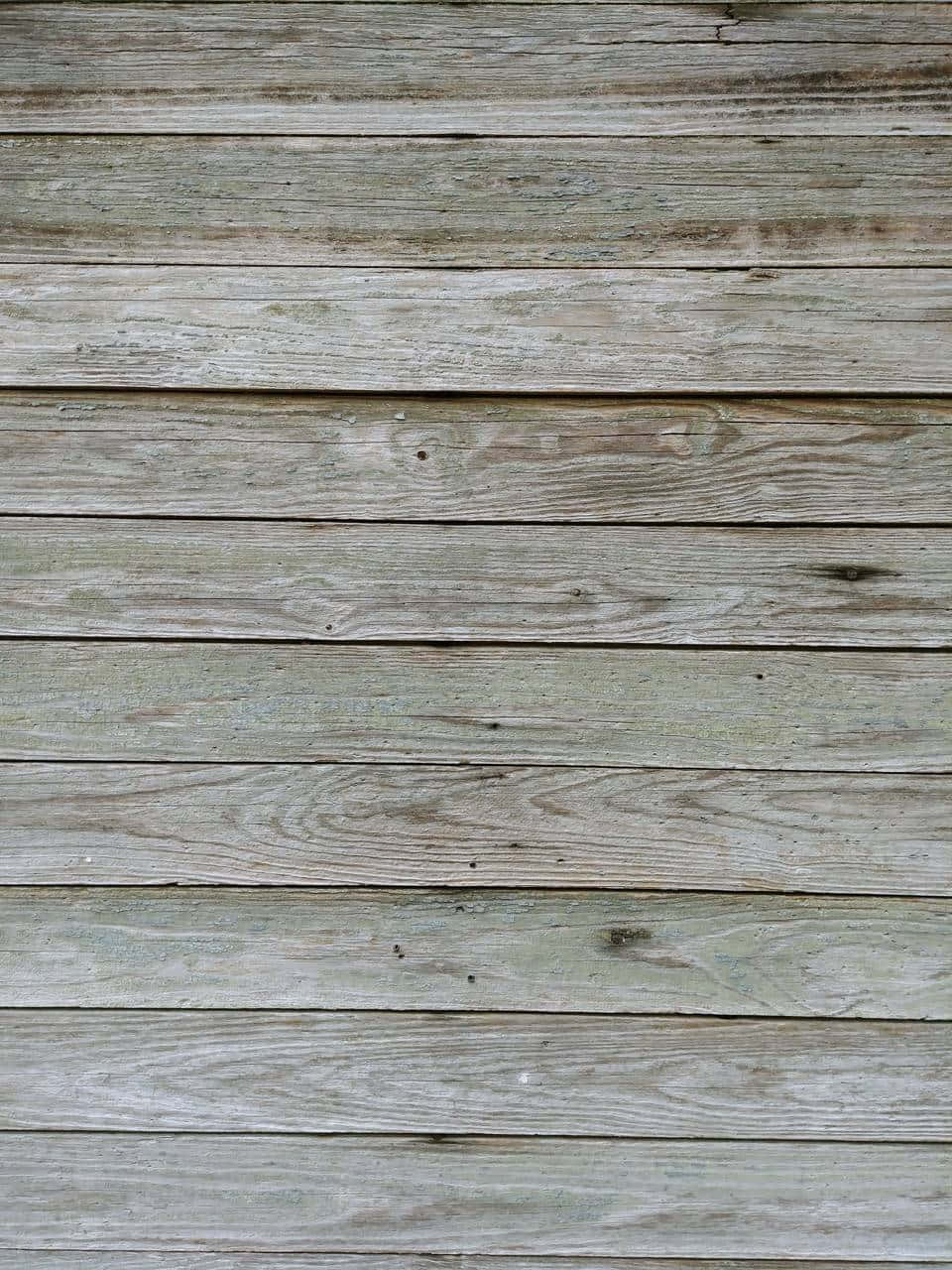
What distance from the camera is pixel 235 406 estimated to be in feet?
3.21

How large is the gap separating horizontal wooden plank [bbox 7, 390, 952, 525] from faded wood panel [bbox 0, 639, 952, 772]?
170 millimetres

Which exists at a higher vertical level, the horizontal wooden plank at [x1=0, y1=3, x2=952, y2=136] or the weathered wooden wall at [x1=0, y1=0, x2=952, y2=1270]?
the horizontal wooden plank at [x1=0, y1=3, x2=952, y2=136]

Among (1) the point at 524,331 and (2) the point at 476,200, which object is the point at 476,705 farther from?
(2) the point at 476,200

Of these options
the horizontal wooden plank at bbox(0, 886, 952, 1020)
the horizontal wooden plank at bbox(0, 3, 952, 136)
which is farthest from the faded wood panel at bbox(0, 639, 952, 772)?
the horizontal wooden plank at bbox(0, 3, 952, 136)

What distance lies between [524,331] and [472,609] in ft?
1.09

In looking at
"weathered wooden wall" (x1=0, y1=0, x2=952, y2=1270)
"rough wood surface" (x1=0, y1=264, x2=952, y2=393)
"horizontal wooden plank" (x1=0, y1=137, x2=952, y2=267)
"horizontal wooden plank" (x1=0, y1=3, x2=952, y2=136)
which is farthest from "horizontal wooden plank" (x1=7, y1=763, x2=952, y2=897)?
"horizontal wooden plank" (x1=0, y1=3, x2=952, y2=136)

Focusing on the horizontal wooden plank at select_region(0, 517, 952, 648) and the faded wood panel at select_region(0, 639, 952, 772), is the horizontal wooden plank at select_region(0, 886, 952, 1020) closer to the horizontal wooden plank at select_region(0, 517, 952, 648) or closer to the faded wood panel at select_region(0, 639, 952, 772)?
the faded wood panel at select_region(0, 639, 952, 772)

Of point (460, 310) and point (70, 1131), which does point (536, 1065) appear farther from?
point (460, 310)

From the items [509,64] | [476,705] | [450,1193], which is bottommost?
[450,1193]

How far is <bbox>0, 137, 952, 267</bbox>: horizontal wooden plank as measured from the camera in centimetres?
97

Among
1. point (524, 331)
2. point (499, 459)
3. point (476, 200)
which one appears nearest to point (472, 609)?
point (499, 459)

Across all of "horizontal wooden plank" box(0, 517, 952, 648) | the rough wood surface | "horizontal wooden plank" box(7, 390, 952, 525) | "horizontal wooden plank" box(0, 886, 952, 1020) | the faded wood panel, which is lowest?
"horizontal wooden plank" box(0, 886, 952, 1020)

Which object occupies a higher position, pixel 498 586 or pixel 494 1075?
pixel 498 586

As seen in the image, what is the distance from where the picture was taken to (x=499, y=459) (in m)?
0.98
